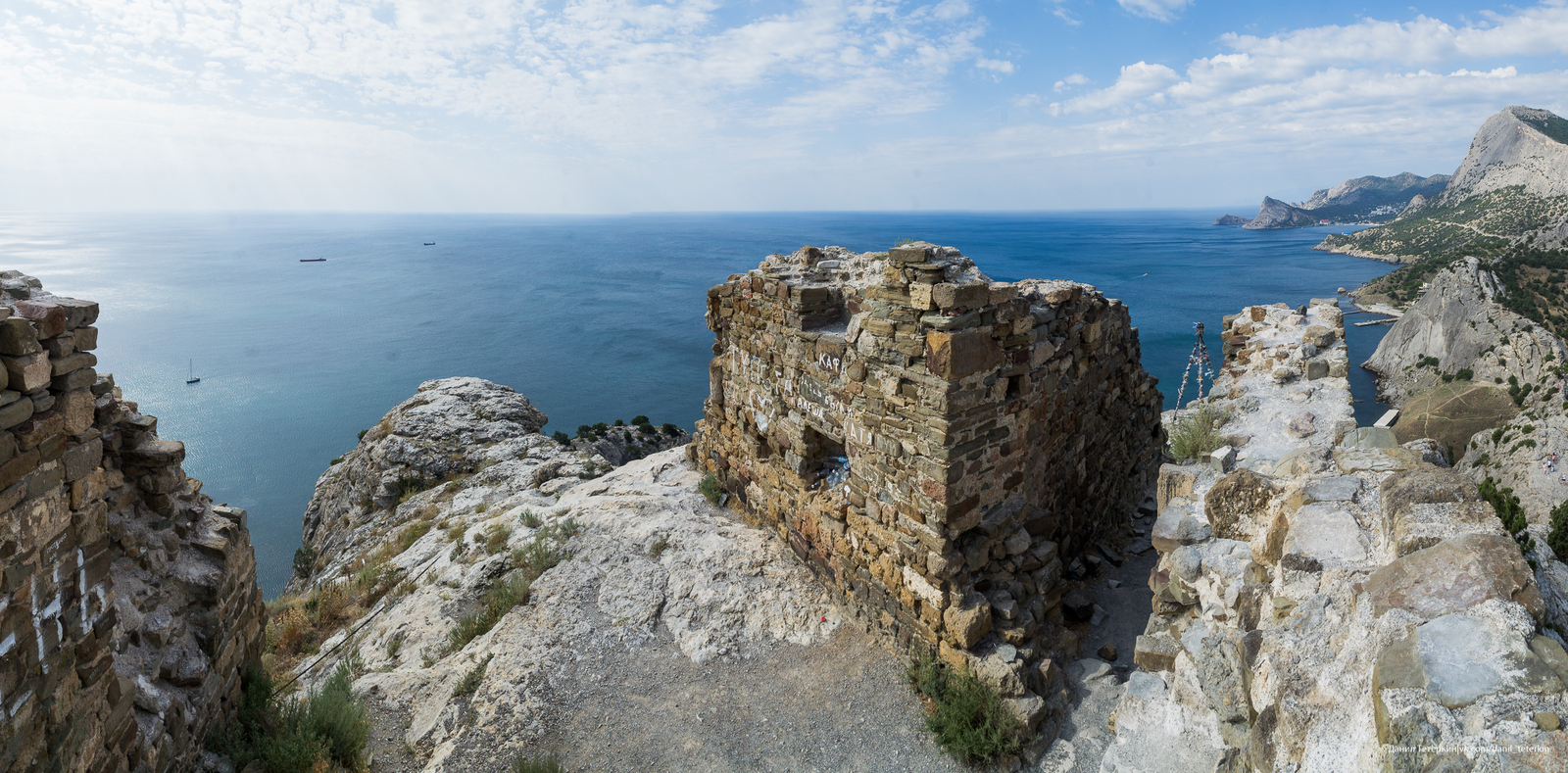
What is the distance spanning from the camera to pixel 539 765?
5.21 m

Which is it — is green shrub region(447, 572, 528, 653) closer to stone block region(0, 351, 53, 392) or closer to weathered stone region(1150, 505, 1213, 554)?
stone block region(0, 351, 53, 392)

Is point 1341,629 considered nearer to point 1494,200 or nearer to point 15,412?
point 15,412

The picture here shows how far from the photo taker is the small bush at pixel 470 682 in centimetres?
615

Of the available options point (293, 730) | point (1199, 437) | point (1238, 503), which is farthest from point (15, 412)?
point (1199, 437)

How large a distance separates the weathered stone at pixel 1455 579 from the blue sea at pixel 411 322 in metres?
10.0

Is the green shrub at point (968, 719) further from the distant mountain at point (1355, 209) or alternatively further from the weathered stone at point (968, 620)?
the distant mountain at point (1355, 209)

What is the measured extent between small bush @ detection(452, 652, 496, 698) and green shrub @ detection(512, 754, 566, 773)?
1.05 metres

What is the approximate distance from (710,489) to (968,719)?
200 inches

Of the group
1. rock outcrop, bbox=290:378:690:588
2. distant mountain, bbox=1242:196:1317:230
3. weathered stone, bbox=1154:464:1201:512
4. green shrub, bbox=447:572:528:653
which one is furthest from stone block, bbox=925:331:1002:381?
distant mountain, bbox=1242:196:1317:230

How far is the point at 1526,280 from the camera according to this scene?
48750mm

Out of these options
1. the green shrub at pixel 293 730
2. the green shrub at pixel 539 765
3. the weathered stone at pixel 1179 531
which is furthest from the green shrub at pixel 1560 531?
the green shrub at pixel 293 730

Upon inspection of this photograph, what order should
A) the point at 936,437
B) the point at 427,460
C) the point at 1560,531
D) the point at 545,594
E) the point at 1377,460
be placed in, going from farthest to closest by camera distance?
the point at 1560,531 → the point at 427,460 → the point at 545,594 → the point at 936,437 → the point at 1377,460

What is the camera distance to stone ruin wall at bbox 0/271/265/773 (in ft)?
10.9

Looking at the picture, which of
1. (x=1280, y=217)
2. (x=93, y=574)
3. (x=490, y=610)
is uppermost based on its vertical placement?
(x=1280, y=217)
